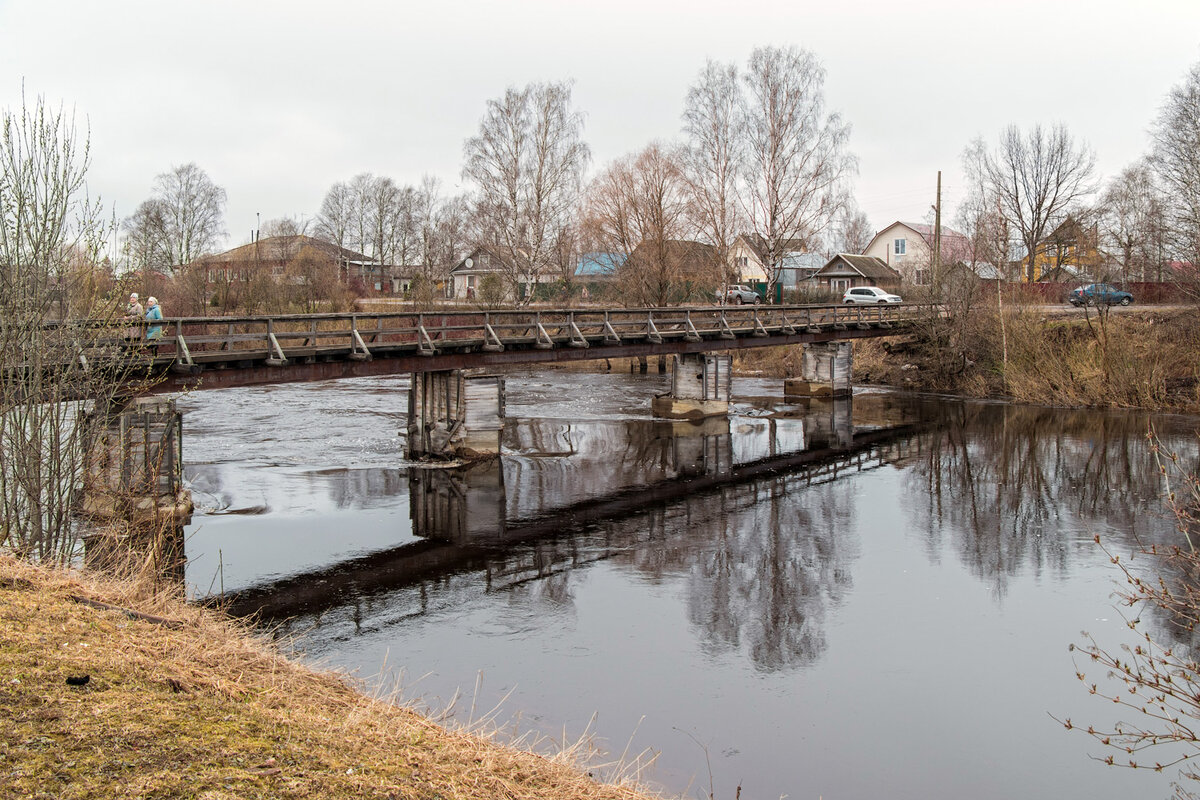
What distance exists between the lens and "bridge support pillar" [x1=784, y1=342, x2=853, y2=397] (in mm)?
39938

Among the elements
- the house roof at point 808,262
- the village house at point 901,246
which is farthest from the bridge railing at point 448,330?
the house roof at point 808,262

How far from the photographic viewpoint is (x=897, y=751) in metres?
9.70

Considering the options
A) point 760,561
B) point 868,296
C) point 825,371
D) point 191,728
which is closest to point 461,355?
point 760,561

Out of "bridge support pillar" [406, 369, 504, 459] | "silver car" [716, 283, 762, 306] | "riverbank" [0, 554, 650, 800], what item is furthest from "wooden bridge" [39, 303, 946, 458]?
"silver car" [716, 283, 762, 306]

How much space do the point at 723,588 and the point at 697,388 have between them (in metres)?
19.8

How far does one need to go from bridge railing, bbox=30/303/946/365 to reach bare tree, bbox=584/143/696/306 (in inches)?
96.3

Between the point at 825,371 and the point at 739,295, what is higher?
the point at 739,295

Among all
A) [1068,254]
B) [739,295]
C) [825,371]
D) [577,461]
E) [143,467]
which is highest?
[1068,254]

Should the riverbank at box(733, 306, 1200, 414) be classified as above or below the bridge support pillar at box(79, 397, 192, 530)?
above

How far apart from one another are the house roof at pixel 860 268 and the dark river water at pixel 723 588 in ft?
141

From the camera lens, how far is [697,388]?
112 ft

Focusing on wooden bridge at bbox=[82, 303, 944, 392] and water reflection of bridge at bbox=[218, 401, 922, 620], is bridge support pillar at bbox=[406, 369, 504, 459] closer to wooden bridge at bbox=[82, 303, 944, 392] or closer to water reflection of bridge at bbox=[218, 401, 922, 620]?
wooden bridge at bbox=[82, 303, 944, 392]

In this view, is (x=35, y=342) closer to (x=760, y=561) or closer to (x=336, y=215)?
(x=760, y=561)

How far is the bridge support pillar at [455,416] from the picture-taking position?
24.9 meters
